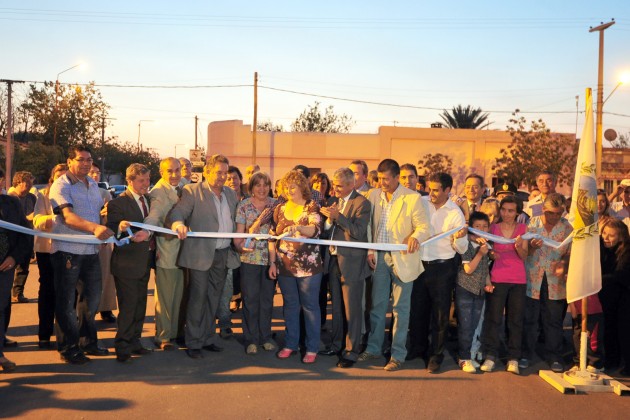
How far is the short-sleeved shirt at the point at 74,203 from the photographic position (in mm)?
6453

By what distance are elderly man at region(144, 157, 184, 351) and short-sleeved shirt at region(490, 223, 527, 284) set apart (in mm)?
3594

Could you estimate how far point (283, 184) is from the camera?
7012mm

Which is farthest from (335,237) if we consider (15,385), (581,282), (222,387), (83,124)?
(83,124)

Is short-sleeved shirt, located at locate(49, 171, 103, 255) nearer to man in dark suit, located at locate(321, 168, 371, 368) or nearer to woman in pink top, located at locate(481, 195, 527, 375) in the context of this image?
man in dark suit, located at locate(321, 168, 371, 368)

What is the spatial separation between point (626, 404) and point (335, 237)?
3215 millimetres

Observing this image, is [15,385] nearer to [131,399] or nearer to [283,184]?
[131,399]

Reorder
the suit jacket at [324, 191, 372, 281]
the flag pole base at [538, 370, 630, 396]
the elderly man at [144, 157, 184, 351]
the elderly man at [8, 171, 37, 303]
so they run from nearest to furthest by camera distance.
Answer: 1. the flag pole base at [538, 370, 630, 396]
2. the suit jacket at [324, 191, 372, 281]
3. the elderly man at [144, 157, 184, 351]
4. the elderly man at [8, 171, 37, 303]

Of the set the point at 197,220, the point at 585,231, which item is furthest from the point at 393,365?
the point at 197,220

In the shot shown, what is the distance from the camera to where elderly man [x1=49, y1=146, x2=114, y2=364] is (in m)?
6.45

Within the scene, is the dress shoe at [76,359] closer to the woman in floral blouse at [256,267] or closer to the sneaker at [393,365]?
the woman in floral blouse at [256,267]

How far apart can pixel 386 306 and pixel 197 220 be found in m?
2.31

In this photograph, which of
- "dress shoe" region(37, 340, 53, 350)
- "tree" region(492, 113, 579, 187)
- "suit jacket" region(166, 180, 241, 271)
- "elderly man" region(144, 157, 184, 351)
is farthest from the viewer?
"tree" region(492, 113, 579, 187)

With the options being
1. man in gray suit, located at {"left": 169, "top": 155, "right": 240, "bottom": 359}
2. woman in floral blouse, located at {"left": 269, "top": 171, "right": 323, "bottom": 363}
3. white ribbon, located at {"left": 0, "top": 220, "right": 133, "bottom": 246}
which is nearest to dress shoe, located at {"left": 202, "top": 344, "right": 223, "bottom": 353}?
man in gray suit, located at {"left": 169, "top": 155, "right": 240, "bottom": 359}

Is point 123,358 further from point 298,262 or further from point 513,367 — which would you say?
point 513,367
